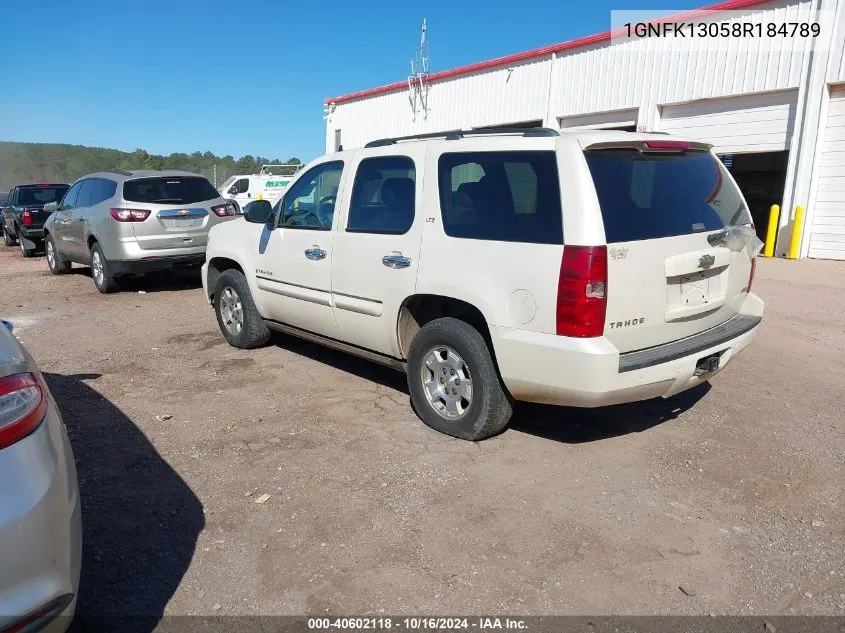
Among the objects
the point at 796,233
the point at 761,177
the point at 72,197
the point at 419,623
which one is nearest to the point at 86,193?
the point at 72,197

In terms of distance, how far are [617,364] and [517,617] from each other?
4.93 feet

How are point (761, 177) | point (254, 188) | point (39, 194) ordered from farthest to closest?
1. point (254, 188)
2. point (39, 194)
3. point (761, 177)

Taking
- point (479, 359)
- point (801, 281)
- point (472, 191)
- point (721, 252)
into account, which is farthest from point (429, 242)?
point (801, 281)

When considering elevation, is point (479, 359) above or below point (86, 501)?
above

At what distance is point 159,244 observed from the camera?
9.73 meters

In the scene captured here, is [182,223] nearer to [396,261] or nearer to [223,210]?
[223,210]

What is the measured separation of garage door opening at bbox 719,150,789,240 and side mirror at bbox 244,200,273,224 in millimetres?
10713

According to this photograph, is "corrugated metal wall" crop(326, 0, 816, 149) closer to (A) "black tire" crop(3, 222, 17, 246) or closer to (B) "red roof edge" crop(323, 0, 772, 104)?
(B) "red roof edge" crop(323, 0, 772, 104)

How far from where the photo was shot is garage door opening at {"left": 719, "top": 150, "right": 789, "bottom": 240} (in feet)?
44.2

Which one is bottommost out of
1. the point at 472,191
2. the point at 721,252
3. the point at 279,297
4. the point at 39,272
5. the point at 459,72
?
the point at 39,272

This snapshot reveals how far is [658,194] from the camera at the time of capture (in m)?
4.02

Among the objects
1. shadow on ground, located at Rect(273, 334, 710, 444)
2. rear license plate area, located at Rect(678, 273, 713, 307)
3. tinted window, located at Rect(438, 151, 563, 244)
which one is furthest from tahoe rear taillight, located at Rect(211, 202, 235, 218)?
rear license plate area, located at Rect(678, 273, 713, 307)

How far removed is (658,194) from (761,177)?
1163 centimetres

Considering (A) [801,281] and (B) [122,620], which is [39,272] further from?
(A) [801,281]
